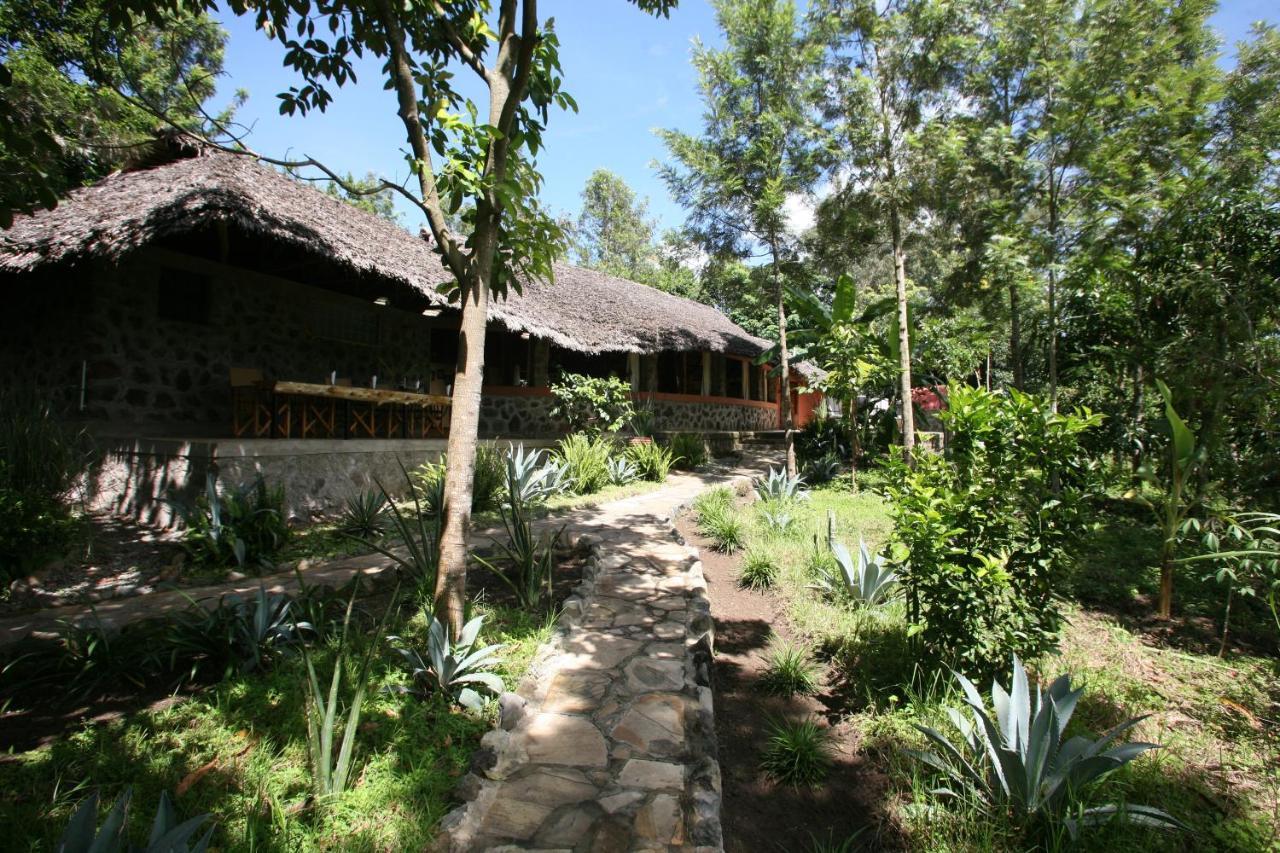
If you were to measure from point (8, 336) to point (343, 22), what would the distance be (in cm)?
736

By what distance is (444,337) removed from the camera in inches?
416

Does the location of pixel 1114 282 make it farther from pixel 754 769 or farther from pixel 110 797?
pixel 110 797

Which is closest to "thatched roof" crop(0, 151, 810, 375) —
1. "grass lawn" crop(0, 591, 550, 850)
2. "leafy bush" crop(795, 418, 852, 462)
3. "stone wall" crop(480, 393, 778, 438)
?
"stone wall" crop(480, 393, 778, 438)

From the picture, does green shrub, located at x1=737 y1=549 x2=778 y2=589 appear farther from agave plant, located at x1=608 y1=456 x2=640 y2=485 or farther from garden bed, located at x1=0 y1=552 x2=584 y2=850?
agave plant, located at x1=608 y1=456 x2=640 y2=485

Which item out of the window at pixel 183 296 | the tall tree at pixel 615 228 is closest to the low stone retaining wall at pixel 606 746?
the window at pixel 183 296

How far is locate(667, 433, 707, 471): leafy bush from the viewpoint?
1186 centimetres

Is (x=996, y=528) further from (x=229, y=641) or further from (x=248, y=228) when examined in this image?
(x=248, y=228)

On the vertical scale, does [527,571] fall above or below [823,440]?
below

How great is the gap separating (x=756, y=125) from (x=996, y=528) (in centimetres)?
974

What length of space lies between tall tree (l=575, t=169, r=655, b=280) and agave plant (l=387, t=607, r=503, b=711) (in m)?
29.7

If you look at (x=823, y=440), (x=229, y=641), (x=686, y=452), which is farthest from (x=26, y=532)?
(x=823, y=440)

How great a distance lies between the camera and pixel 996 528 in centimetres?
265

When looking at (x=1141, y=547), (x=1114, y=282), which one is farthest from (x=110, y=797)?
(x=1114, y=282)

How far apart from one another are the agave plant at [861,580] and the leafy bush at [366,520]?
4.39 m
